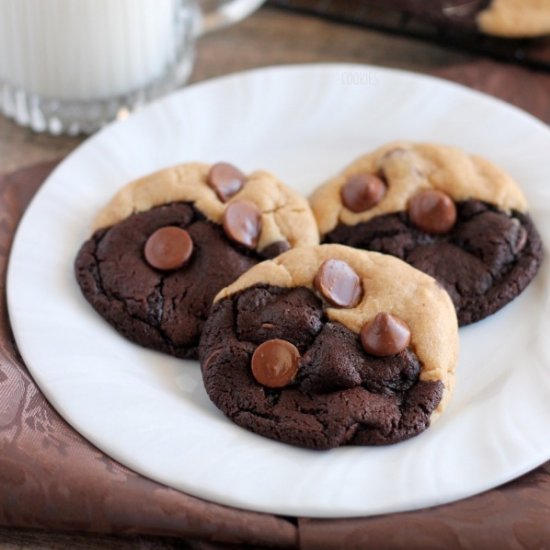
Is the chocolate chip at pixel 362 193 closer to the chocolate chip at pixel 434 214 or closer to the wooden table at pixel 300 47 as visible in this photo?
the chocolate chip at pixel 434 214

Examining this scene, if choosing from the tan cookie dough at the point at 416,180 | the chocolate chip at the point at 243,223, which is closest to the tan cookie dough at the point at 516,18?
the tan cookie dough at the point at 416,180

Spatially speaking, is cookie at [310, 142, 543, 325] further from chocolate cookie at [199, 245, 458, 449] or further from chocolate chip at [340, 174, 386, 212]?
chocolate cookie at [199, 245, 458, 449]

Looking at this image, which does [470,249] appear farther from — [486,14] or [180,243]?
[486,14]

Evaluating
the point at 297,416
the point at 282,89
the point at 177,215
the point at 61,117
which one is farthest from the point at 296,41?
the point at 297,416

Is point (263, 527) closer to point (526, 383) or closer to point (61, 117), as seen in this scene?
point (526, 383)

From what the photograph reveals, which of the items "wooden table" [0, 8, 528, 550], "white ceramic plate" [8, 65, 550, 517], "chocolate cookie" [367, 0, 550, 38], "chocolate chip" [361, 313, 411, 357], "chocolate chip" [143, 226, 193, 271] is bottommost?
"wooden table" [0, 8, 528, 550]

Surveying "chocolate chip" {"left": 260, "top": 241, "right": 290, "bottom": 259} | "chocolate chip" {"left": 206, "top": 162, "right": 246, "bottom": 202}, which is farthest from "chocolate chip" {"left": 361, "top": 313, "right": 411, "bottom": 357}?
"chocolate chip" {"left": 206, "top": 162, "right": 246, "bottom": 202}

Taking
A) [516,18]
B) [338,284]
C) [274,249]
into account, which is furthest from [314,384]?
[516,18]
